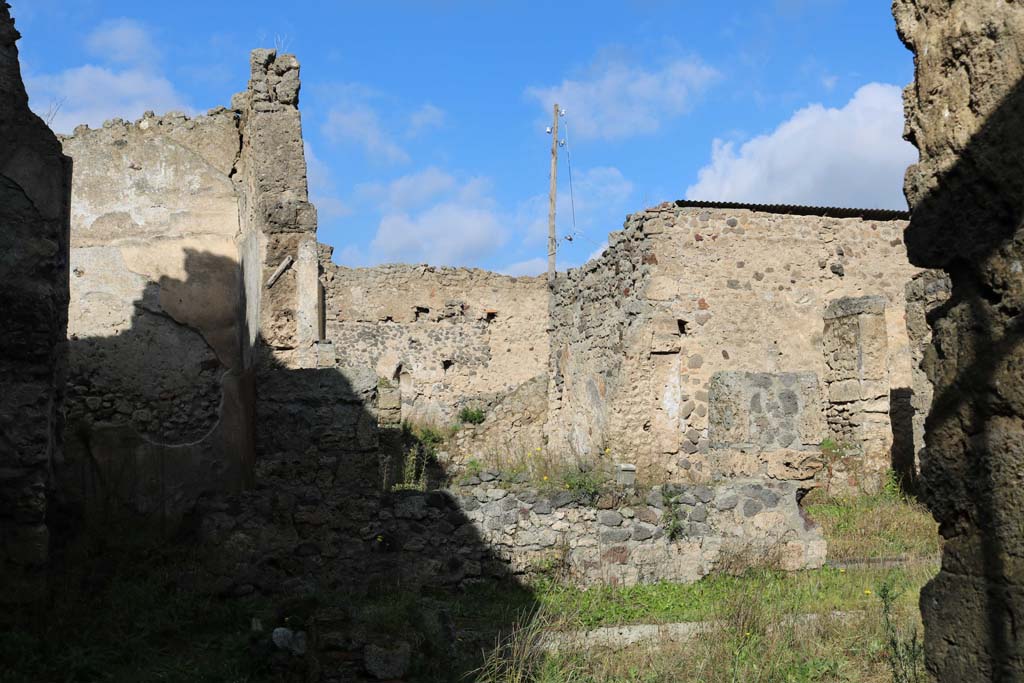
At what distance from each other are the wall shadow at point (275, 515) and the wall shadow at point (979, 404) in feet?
9.34

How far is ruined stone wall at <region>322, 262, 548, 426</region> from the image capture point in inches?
879

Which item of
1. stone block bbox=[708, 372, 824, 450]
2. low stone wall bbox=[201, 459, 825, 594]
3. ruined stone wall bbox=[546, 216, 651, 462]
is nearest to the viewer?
low stone wall bbox=[201, 459, 825, 594]

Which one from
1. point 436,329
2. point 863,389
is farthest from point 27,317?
point 436,329

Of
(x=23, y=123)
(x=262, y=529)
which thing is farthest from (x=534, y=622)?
(x=23, y=123)

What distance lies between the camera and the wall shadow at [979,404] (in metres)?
2.46

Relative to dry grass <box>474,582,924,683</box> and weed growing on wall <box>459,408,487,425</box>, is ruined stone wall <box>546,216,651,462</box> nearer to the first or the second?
weed growing on wall <box>459,408,487,425</box>

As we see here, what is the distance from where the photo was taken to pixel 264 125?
353 inches

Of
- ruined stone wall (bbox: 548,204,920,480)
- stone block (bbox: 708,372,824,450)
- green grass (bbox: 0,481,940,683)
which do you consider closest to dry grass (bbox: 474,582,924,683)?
green grass (bbox: 0,481,940,683)

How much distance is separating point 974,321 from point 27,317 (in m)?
5.09

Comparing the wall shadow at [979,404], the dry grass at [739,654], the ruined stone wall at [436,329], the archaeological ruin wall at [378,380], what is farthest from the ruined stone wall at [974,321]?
the ruined stone wall at [436,329]

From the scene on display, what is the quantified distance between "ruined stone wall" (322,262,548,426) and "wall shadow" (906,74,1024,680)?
744 inches

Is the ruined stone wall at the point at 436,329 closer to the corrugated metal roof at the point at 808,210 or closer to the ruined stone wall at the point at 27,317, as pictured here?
the corrugated metal roof at the point at 808,210

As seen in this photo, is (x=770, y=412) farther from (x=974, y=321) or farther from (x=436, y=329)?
(x=436, y=329)

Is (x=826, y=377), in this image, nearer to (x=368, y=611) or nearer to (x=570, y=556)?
(x=570, y=556)
